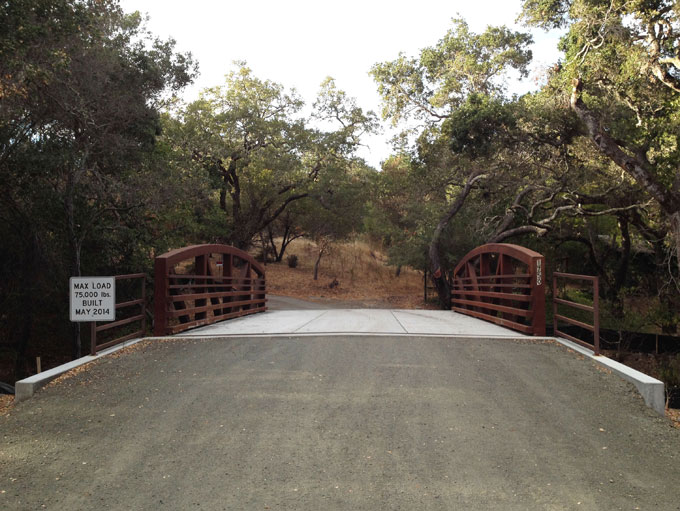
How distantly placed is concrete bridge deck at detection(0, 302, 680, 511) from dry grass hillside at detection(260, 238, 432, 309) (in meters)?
22.0

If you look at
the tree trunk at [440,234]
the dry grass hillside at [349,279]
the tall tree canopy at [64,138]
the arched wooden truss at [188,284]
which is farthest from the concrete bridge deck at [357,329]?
the dry grass hillside at [349,279]

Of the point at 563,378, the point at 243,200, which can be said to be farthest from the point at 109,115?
the point at 243,200

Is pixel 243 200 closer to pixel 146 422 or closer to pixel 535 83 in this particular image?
pixel 535 83

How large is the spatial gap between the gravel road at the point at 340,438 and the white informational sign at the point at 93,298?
59cm

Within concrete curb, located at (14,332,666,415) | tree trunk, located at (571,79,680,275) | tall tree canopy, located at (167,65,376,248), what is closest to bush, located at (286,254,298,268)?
tall tree canopy, located at (167,65,376,248)

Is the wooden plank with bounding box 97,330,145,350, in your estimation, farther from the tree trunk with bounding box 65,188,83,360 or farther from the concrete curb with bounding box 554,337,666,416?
the concrete curb with bounding box 554,337,666,416

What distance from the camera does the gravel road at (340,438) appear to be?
3305 mm

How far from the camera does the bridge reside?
10.9 ft

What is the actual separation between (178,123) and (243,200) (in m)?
7.12

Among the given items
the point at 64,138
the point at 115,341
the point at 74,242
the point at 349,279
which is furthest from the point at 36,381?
→ the point at 349,279

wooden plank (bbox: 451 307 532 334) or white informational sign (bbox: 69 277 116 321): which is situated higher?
white informational sign (bbox: 69 277 116 321)

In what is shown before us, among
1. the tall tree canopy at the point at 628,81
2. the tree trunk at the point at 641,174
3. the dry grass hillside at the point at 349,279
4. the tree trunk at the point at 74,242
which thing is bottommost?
the dry grass hillside at the point at 349,279

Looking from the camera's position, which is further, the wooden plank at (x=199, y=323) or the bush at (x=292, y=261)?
the bush at (x=292, y=261)

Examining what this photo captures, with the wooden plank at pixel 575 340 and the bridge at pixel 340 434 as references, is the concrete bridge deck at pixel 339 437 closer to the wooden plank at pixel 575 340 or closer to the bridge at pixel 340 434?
the bridge at pixel 340 434
